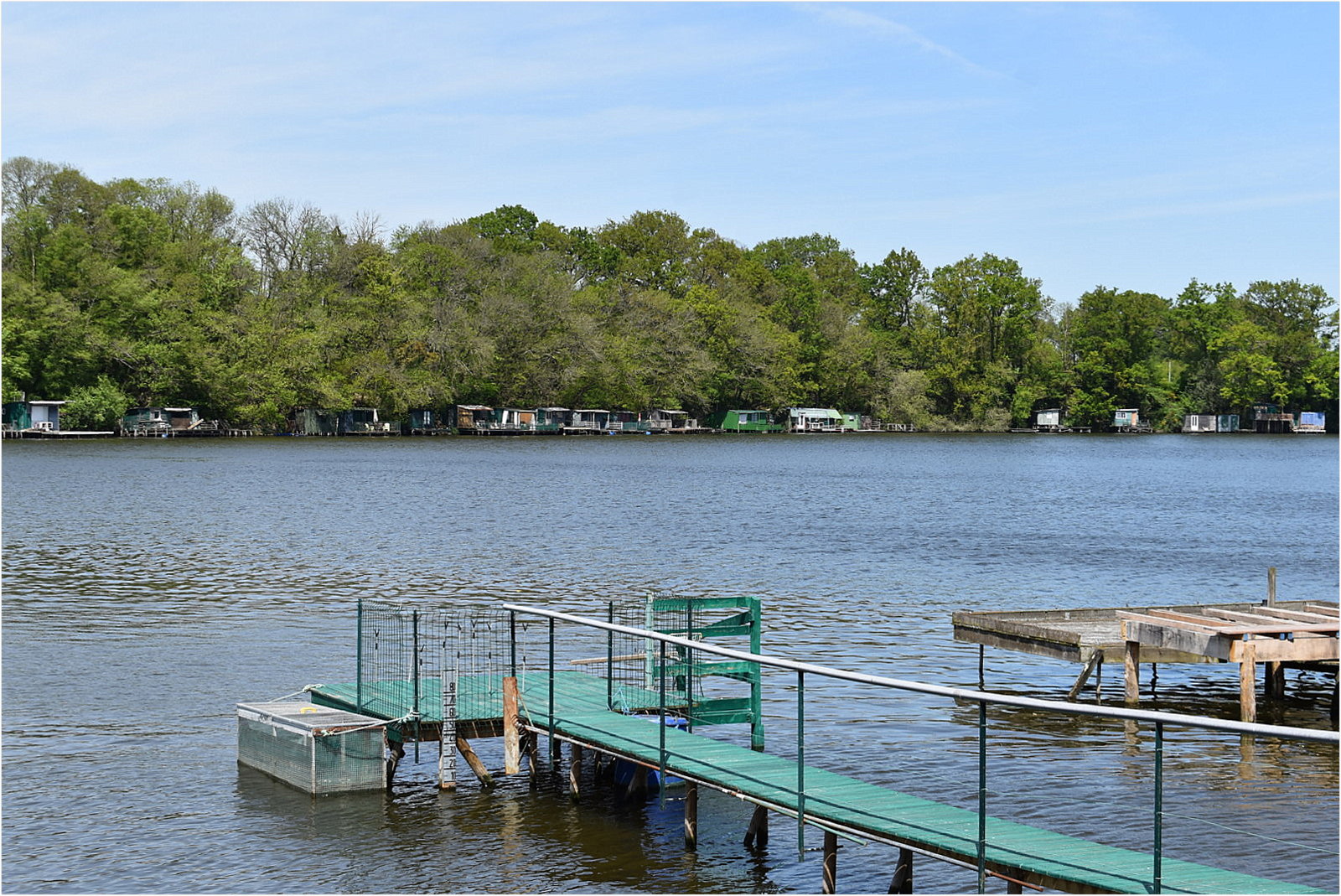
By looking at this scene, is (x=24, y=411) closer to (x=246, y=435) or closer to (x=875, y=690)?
(x=246, y=435)

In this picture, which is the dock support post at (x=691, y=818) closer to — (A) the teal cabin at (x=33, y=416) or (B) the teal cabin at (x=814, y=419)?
(A) the teal cabin at (x=33, y=416)

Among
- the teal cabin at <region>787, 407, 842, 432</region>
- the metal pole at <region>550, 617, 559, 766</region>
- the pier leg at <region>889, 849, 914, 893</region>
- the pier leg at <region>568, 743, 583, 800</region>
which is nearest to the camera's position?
the pier leg at <region>889, 849, 914, 893</region>

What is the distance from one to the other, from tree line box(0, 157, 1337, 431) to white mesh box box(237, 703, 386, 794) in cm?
7667

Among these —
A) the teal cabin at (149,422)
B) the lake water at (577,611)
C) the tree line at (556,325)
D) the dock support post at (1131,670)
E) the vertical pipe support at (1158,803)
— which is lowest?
the lake water at (577,611)

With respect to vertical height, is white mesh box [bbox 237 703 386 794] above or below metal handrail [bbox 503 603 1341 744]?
below

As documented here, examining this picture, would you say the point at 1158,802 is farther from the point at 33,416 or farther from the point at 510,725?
the point at 33,416

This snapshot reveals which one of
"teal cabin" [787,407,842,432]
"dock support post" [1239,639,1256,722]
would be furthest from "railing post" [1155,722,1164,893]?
"teal cabin" [787,407,842,432]

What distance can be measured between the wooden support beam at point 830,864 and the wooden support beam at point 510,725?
173 inches

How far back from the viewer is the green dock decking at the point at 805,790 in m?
10.6

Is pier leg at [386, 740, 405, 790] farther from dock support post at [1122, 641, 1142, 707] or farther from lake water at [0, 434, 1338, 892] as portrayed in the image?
dock support post at [1122, 641, 1142, 707]

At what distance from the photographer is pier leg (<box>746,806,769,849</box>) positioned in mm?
13883

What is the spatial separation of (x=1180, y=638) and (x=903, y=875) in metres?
8.96

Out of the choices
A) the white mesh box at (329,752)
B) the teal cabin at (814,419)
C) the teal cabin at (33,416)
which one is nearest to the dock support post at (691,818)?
the white mesh box at (329,752)

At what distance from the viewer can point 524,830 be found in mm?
14422
